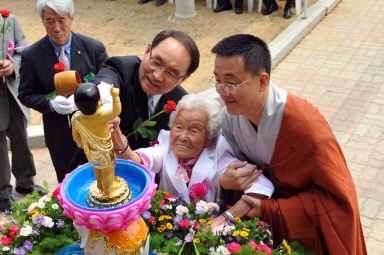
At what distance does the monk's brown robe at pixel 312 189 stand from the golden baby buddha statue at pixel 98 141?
112 centimetres

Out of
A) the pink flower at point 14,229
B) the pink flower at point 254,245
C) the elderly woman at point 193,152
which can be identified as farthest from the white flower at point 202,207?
the pink flower at point 14,229

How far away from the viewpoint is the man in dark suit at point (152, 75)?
9.32ft

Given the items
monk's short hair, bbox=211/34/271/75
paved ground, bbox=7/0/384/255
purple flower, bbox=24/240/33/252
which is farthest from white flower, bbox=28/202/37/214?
paved ground, bbox=7/0/384/255

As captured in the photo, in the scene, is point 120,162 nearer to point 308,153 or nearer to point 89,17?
point 308,153

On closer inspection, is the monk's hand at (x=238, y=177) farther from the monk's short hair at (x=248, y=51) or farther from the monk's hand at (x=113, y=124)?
the monk's hand at (x=113, y=124)

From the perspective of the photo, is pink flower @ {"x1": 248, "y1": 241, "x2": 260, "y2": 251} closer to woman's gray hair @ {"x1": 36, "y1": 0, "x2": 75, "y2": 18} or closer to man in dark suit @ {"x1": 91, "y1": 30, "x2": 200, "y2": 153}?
man in dark suit @ {"x1": 91, "y1": 30, "x2": 200, "y2": 153}

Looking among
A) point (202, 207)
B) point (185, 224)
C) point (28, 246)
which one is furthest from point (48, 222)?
point (202, 207)

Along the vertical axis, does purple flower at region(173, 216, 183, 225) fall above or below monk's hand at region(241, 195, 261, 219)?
above

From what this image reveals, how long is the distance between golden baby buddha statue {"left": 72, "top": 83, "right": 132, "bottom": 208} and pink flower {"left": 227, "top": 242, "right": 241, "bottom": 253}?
2.28 feet

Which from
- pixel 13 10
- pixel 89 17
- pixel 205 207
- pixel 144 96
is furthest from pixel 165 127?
pixel 13 10

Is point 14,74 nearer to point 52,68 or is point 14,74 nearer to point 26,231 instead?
point 52,68

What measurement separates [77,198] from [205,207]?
86 centimetres

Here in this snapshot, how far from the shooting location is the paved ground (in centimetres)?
543

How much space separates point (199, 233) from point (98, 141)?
0.91m
